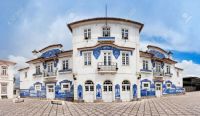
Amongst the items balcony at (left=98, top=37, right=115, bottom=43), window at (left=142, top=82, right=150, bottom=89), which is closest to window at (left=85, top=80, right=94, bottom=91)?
balcony at (left=98, top=37, right=115, bottom=43)

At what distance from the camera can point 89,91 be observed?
2769cm

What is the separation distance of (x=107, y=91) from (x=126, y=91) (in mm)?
2369

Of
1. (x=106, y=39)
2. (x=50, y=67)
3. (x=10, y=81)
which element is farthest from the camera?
(x=10, y=81)

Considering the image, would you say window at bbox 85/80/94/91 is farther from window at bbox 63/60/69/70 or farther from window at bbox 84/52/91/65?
window at bbox 63/60/69/70

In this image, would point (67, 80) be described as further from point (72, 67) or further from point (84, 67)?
point (84, 67)

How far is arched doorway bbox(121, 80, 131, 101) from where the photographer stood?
2777 cm

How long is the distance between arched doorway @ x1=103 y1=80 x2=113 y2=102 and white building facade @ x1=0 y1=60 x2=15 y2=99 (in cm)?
2083

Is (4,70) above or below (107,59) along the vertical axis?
below

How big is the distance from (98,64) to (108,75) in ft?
5.66

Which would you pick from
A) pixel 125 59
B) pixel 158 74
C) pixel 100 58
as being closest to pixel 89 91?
pixel 100 58

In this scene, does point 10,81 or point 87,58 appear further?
point 10,81

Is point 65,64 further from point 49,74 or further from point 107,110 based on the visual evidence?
point 107,110

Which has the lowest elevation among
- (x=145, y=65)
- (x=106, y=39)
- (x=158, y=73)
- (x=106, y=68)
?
(x=158, y=73)

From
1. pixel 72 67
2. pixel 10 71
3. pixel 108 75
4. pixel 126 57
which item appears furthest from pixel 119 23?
pixel 10 71
